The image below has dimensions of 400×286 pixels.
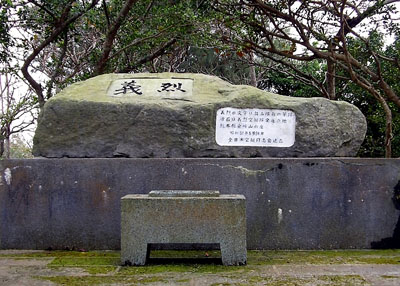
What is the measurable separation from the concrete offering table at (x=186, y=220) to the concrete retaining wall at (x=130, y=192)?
816mm

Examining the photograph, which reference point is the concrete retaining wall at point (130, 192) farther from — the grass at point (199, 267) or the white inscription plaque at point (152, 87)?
the white inscription plaque at point (152, 87)

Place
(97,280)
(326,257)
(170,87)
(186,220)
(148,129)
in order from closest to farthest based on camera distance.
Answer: (97,280) → (186,220) → (326,257) → (148,129) → (170,87)

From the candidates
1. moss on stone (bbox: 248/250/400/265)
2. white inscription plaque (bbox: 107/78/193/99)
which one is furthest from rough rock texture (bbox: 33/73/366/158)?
moss on stone (bbox: 248/250/400/265)

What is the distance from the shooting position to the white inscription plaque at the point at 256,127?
4.64 meters

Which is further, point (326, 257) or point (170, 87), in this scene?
point (170, 87)

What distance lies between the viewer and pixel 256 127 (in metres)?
4.68

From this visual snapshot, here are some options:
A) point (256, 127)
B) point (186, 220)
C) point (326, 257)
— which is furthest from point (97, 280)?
point (256, 127)

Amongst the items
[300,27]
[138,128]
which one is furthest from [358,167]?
[300,27]

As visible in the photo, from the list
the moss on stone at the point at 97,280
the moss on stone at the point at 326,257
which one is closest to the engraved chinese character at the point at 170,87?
the moss on stone at the point at 326,257

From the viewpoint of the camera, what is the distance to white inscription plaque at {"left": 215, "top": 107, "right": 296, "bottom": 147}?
4641 millimetres

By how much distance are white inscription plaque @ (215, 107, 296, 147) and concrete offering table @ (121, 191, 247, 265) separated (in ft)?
3.71

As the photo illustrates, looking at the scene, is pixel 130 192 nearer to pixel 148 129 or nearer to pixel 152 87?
pixel 148 129

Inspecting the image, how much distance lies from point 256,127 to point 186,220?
1468mm

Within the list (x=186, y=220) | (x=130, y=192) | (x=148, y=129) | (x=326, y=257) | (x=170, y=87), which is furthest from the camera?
(x=170, y=87)
